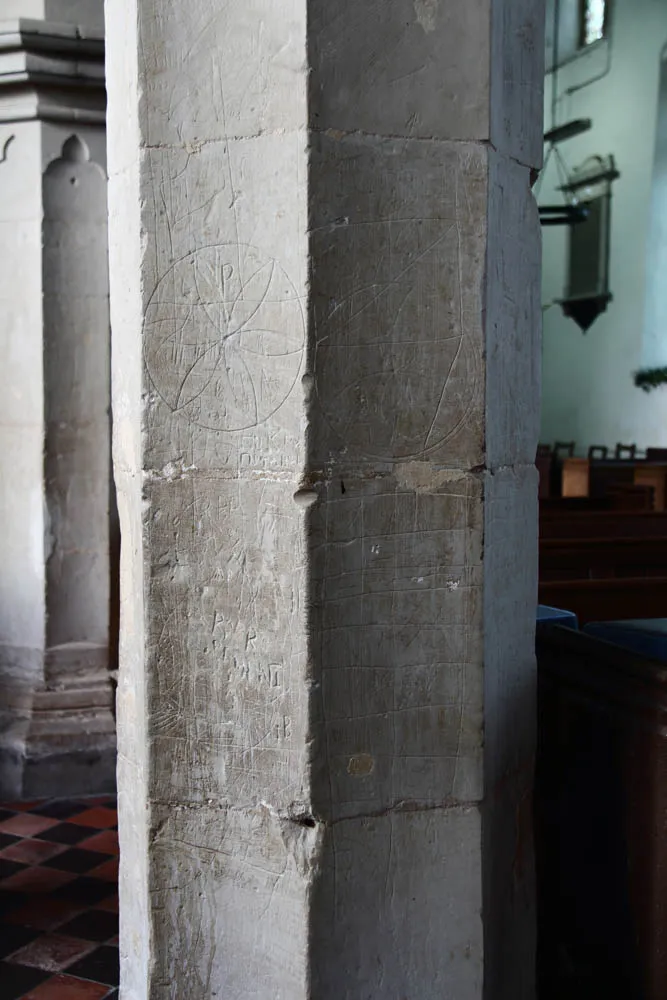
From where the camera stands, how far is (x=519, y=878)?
6.42 ft

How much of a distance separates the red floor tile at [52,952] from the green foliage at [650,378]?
13.1m

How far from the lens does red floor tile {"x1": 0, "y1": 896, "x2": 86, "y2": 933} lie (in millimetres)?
2695

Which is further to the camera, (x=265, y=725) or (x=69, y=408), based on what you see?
(x=69, y=408)

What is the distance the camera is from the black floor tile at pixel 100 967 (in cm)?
Answer: 243

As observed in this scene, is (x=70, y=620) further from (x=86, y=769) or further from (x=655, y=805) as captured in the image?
(x=655, y=805)

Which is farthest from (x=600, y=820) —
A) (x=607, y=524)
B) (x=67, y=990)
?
(x=607, y=524)

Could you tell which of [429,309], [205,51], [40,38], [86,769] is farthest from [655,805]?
[40,38]

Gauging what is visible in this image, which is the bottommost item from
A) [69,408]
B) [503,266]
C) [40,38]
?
[69,408]

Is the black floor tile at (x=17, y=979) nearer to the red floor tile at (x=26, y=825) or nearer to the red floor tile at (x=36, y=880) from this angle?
the red floor tile at (x=36, y=880)

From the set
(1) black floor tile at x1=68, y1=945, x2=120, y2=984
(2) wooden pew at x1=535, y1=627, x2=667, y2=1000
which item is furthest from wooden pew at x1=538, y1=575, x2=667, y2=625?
(1) black floor tile at x1=68, y1=945, x2=120, y2=984

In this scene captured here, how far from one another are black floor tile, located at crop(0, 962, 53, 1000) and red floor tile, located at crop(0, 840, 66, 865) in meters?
0.61

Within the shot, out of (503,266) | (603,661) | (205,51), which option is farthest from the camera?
(603,661)

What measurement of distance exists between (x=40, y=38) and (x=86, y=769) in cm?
239

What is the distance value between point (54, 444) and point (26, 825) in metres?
1.25
